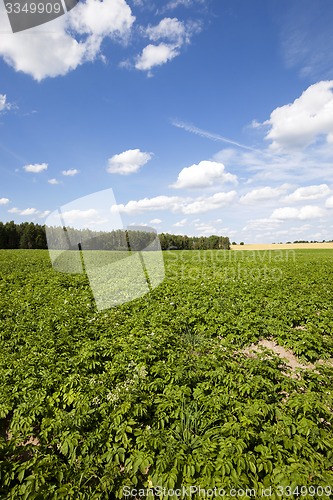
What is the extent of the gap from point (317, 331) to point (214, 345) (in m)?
3.19

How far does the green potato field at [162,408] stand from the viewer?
10.6 feet

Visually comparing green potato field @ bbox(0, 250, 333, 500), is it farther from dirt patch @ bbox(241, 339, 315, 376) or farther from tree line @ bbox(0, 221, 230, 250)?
tree line @ bbox(0, 221, 230, 250)

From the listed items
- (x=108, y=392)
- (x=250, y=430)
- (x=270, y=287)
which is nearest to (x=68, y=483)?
(x=108, y=392)

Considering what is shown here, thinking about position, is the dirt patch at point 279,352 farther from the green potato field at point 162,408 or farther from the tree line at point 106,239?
the tree line at point 106,239

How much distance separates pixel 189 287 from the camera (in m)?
14.1

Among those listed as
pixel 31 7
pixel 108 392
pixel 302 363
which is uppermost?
pixel 31 7

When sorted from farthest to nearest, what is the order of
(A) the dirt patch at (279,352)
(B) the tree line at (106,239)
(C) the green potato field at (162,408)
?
(B) the tree line at (106,239)
(A) the dirt patch at (279,352)
(C) the green potato field at (162,408)

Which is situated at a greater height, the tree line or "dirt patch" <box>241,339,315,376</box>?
the tree line

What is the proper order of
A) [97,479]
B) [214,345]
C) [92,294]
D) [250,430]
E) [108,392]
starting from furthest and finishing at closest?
[92,294]
[214,345]
[108,392]
[250,430]
[97,479]

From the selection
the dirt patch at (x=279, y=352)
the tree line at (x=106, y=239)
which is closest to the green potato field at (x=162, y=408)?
the dirt patch at (x=279, y=352)

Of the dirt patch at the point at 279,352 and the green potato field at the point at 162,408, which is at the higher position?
the green potato field at the point at 162,408

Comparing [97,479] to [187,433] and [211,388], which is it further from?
[211,388]

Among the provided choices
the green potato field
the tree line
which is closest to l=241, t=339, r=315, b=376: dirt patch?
the green potato field

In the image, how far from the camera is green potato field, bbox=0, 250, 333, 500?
324cm
